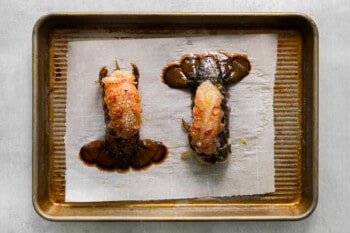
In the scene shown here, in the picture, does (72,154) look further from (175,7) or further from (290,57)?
(290,57)

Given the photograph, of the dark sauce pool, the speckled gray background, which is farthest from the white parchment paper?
the speckled gray background

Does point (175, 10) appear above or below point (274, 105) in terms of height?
above

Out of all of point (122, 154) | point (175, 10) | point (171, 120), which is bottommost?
point (122, 154)

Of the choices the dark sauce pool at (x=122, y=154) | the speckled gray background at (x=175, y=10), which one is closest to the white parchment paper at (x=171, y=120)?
the dark sauce pool at (x=122, y=154)

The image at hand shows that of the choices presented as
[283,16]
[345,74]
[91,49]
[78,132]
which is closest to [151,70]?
[91,49]

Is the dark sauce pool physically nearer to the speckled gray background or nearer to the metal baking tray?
the metal baking tray

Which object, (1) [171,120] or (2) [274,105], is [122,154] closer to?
(1) [171,120]

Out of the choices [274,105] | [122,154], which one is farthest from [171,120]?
[274,105]
